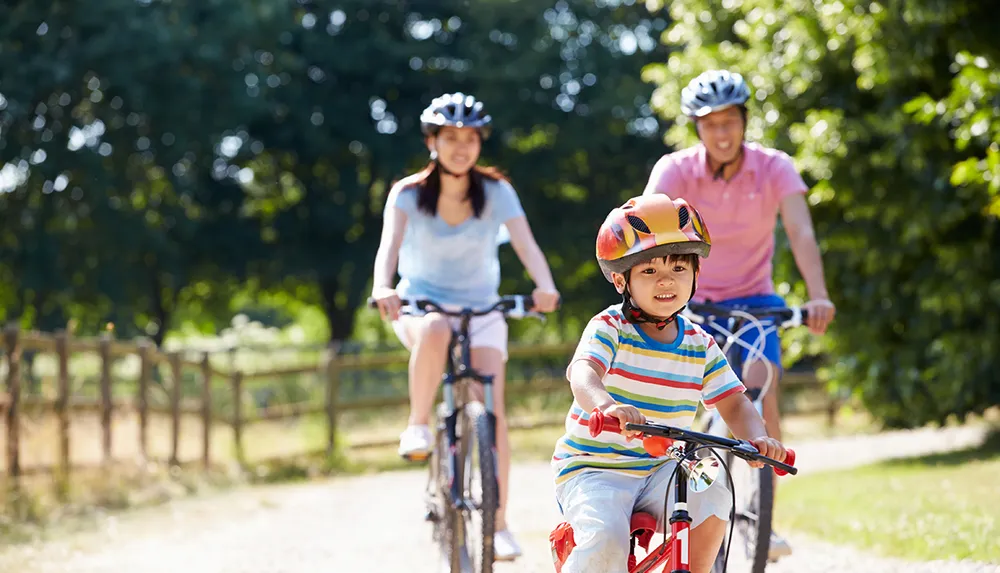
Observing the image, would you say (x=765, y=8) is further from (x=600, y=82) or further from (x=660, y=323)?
(x=600, y=82)

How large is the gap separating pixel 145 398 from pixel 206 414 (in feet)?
5.73

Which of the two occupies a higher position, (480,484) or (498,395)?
(498,395)

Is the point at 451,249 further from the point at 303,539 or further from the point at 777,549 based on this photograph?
the point at 303,539

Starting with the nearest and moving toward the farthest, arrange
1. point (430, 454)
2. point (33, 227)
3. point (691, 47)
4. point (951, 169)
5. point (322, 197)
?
point (430, 454) → point (951, 169) → point (691, 47) → point (33, 227) → point (322, 197)

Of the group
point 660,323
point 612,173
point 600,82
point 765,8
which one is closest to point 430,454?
point 660,323

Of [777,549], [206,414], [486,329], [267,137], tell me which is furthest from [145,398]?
[267,137]

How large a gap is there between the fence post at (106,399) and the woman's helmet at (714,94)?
7.98m

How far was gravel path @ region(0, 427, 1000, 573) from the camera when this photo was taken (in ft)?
24.0

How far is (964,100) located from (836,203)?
8.18ft

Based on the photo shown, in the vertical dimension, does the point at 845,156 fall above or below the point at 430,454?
above

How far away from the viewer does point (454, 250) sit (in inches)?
238

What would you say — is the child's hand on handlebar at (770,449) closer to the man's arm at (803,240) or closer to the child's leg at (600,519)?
the child's leg at (600,519)

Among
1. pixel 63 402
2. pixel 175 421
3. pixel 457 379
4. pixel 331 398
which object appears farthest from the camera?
pixel 331 398

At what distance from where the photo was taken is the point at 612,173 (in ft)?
108
